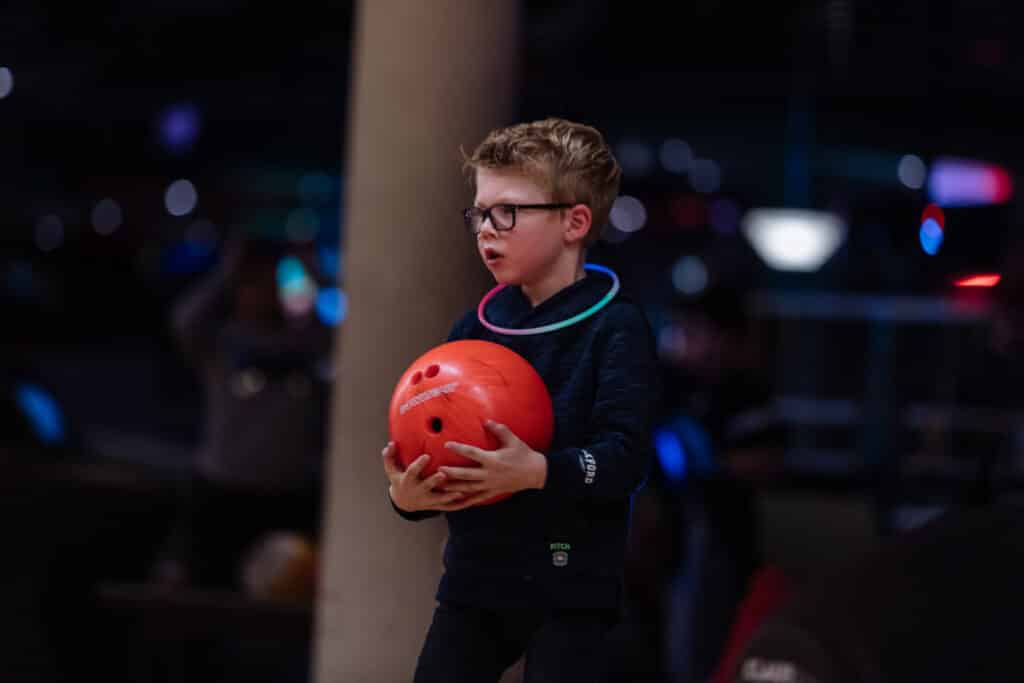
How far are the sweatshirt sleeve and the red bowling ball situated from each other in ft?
0.18

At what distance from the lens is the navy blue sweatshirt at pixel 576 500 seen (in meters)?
1.57

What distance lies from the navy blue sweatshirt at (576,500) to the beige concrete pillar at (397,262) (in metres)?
0.22

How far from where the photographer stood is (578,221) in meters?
1.65

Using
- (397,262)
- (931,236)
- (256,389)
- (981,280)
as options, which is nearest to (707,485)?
(256,389)

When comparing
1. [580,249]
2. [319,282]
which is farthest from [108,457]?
[580,249]

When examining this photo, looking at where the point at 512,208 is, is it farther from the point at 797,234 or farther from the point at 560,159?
the point at 797,234

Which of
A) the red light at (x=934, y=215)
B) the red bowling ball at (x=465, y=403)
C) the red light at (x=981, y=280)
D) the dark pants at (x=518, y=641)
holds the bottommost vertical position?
the dark pants at (x=518, y=641)

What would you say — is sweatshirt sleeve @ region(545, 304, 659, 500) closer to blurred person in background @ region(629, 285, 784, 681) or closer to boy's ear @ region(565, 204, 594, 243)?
boy's ear @ region(565, 204, 594, 243)

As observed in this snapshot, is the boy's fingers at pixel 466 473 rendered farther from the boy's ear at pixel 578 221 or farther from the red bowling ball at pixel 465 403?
the boy's ear at pixel 578 221

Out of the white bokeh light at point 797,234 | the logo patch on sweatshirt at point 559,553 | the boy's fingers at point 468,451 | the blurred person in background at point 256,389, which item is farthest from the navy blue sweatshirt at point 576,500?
the white bokeh light at point 797,234

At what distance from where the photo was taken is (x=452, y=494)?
59.6 inches

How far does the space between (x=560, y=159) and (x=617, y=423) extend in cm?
34

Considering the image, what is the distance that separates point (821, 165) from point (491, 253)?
15801 mm

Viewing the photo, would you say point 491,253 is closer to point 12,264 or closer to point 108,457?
point 108,457
